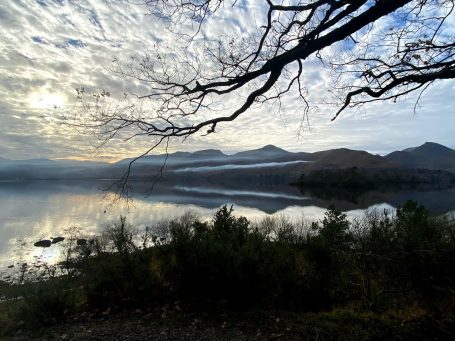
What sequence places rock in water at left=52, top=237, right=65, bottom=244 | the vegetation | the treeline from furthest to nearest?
1. the treeline
2. rock in water at left=52, top=237, right=65, bottom=244
3. the vegetation

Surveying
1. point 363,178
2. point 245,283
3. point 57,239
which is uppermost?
point 363,178

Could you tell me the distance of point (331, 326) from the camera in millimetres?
5844

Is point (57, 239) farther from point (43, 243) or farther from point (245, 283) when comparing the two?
point (245, 283)

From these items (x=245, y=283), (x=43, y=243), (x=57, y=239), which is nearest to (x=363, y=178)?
(x=57, y=239)

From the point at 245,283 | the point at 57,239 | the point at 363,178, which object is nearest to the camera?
the point at 245,283

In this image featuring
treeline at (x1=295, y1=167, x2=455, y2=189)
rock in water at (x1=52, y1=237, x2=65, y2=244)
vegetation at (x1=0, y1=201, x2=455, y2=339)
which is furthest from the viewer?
treeline at (x1=295, y1=167, x2=455, y2=189)

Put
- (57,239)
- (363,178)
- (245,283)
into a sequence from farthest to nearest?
(363,178), (57,239), (245,283)

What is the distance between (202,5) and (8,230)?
1676 inches

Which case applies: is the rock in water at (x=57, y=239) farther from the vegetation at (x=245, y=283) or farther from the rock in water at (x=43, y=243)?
the vegetation at (x=245, y=283)

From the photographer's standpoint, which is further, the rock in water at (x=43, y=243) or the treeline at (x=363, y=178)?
Result: the treeline at (x=363, y=178)

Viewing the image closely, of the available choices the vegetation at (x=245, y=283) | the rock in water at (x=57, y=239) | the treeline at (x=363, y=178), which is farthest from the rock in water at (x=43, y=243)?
the treeline at (x=363, y=178)

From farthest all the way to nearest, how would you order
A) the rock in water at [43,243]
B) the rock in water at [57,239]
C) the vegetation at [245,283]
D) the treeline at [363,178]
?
1. the treeline at [363,178]
2. the rock in water at [57,239]
3. the rock in water at [43,243]
4. the vegetation at [245,283]

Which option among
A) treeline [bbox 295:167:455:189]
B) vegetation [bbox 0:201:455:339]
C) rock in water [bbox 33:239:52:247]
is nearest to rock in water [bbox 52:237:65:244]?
rock in water [bbox 33:239:52:247]

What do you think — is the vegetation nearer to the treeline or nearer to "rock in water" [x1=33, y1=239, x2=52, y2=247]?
"rock in water" [x1=33, y1=239, x2=52, y2=247]
